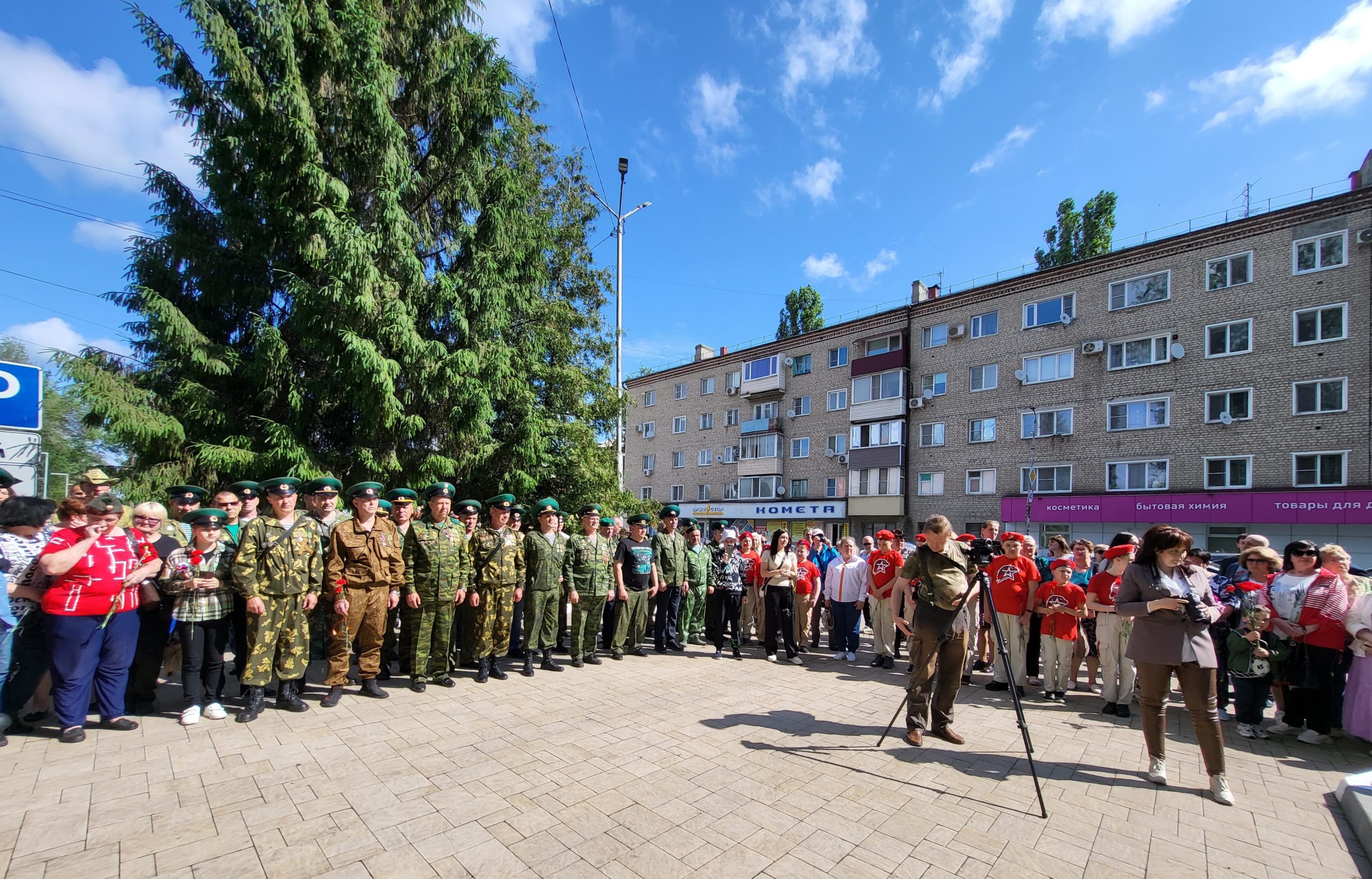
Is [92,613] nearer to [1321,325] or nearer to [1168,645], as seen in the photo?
[1168,645]

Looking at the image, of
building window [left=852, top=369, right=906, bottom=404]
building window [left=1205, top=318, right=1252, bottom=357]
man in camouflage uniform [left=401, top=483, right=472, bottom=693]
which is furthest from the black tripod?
building window [left=852, top=369, right=906, bottom=404]

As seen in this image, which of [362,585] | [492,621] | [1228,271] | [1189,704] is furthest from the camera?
[1228,271]

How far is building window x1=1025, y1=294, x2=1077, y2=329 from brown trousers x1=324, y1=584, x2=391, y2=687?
28.9m

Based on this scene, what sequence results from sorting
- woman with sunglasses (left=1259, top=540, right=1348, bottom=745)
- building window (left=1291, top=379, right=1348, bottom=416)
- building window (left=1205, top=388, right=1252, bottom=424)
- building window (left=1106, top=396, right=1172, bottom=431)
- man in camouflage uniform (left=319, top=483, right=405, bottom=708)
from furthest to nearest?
1. building window (left=1106, top=396, right=1172, bottom=431)
2. building window (left=1205, top=388, right=1252, bottom=424)
3. building window (left=1291, top=379, right=1348, bottom=416)
4. man in camouflage uniform (left=319, top=483, right=405, bottom=708)
5. woman with sunglasses (left=1259, top=540, right=1348, bottom=745)

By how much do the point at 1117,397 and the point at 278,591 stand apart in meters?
28.9

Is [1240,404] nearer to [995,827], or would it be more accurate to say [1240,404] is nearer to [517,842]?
[995,827]

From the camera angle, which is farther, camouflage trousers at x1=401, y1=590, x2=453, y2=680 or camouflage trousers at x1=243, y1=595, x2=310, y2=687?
camouflage trousers at x1=401, y1=590, x2=453, y2=680

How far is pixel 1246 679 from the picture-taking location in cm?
572

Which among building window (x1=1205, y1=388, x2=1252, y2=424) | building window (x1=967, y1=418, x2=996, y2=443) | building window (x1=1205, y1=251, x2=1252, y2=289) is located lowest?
building window (x1=967, y1=418, x2=996, y2=443)

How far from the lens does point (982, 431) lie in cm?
2870

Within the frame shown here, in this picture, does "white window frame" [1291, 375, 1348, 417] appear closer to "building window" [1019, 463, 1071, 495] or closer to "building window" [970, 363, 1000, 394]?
"building window" [1019, 463, 1071, 495]

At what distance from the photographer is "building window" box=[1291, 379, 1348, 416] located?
20422 mm

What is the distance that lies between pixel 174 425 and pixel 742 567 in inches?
337

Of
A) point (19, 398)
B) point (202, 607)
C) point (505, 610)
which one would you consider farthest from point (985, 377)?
point (19, 398)
